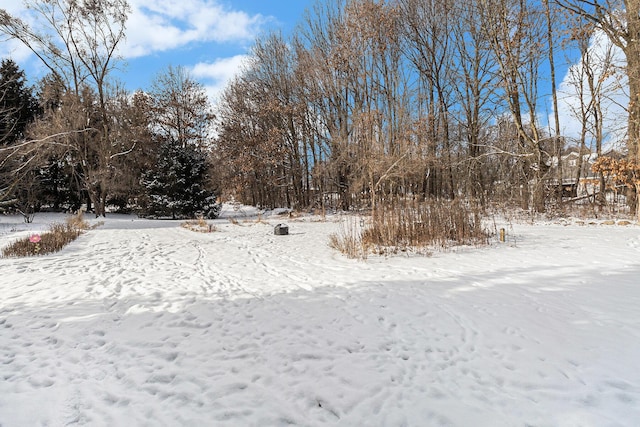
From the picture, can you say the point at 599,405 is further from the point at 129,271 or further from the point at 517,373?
the point at 129,271

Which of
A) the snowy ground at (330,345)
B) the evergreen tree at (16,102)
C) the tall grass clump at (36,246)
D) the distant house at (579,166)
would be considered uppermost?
the evergreen tree at (16,102)

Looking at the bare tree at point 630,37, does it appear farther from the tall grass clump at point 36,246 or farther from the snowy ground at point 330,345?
the tall grass clump at point 36,246

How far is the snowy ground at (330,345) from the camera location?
1.97 m

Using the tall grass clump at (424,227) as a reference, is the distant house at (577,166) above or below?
above

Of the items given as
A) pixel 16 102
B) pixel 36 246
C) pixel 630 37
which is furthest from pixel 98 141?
pixel 630 37

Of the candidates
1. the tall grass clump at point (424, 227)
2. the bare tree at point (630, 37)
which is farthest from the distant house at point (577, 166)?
the tall grass clump at point (424, 227)

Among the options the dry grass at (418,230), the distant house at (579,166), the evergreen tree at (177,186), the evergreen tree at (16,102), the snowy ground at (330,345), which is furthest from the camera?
the evergreen tree at (177,186)

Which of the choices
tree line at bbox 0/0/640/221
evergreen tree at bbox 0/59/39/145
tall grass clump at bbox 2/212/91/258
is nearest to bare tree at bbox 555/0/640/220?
tree line at bbox 0/0/640/221

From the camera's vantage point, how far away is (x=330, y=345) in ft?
9.19

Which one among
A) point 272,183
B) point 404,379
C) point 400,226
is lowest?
point 404,379

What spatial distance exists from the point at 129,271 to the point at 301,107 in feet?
55.0

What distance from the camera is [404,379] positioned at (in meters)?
2.28

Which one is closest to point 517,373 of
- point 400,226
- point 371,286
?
point 371,286

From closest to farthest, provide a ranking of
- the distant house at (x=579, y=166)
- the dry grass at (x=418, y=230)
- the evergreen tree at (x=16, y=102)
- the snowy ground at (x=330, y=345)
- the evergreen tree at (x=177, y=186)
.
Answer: the snowy ground at (x=330, y=345) → the dry grass at (x=418, y=230) → the distant house at (x=579, y=166) → the evergreen tree at (x=16, y=102) → the evergreen tree at (x=177, y=186)
